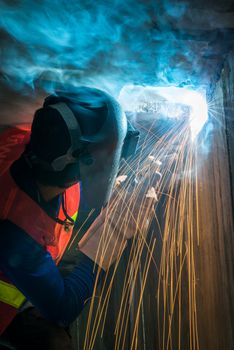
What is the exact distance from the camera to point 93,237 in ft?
6.29

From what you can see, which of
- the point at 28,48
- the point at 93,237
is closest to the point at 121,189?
the point at 93,237

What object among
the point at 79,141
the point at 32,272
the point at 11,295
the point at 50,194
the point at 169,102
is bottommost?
the point at 11,295

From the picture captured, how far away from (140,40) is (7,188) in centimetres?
117

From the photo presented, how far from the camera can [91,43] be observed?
5.98ft

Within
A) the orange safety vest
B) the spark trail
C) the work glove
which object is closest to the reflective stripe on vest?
the orange safety vest

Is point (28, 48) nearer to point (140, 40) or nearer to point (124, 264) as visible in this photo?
point (140, 40)

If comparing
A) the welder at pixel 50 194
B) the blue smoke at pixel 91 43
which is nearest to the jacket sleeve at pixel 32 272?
the welder at pixel 50 194

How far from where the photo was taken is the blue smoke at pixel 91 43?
1.52 meters

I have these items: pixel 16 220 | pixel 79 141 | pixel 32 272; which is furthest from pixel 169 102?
pixel 32 272

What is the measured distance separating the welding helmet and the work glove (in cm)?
30

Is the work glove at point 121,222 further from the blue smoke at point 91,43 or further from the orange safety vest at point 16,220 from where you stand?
the blue smoke at point 91,43

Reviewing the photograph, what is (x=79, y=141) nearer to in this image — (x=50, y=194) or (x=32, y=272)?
(x=50, y=194)

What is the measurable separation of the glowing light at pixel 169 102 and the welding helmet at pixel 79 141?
0.59 meters

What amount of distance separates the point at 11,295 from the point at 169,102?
1.68m
